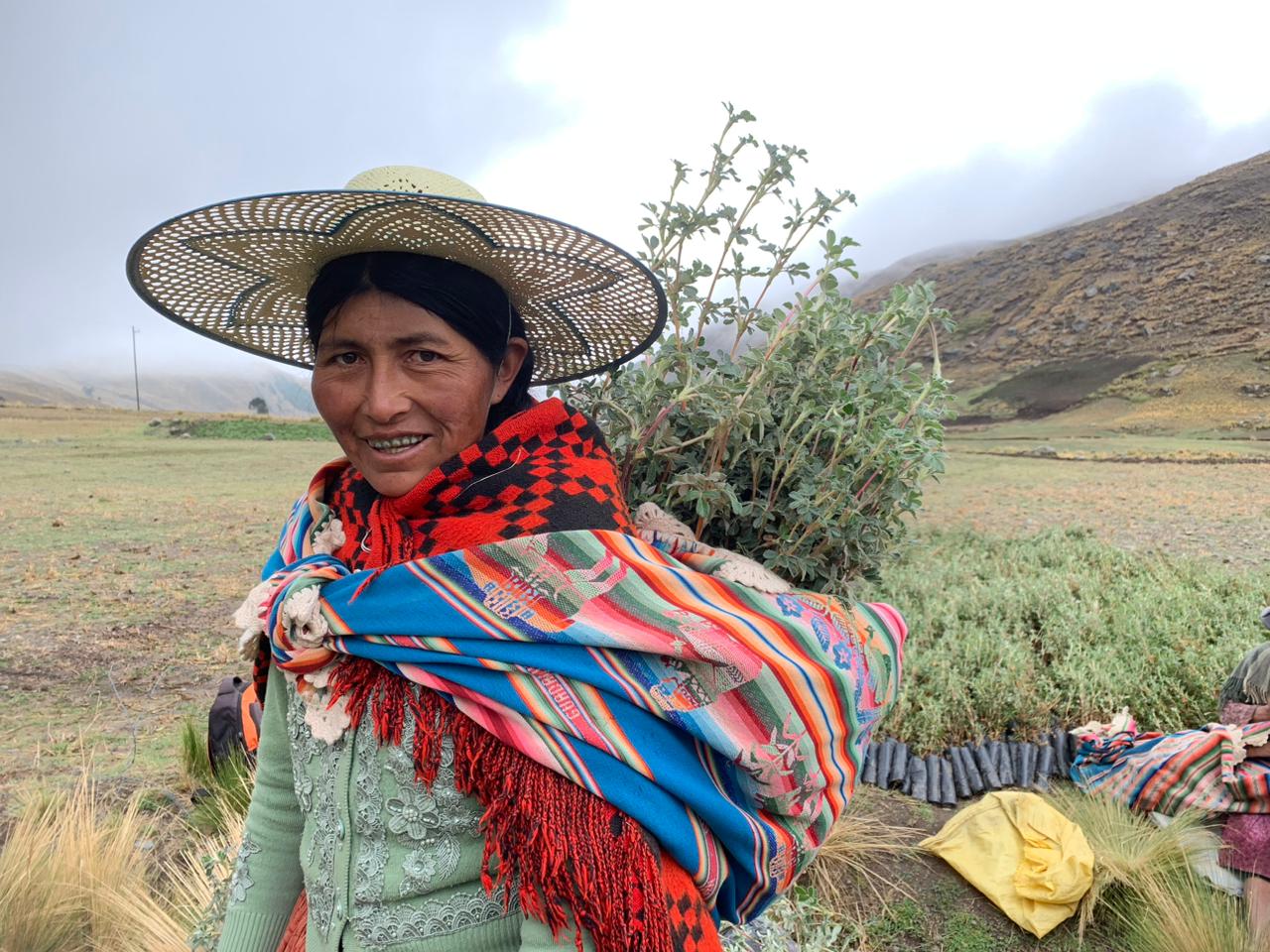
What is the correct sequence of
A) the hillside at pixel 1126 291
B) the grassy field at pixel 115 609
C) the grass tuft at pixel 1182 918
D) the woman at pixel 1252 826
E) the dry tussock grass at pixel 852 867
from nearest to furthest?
1. the grass tuft at pixel 1182 918
2. the woman at pixel 1252 826
3. the dry tussock grass at pixel 852 867
4. the grassy field at pixel 115 609
5. the hillside at pixel 1126 291

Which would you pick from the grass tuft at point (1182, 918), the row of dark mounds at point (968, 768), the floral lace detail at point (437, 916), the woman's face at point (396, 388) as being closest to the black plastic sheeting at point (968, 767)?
the row of dark mounds at point (968, 768)

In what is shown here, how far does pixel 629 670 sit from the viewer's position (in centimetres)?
107

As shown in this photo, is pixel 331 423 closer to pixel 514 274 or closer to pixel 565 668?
pixel 514 274

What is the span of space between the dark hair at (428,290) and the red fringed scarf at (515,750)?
169 millimetres

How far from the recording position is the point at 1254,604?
6484 millimetres

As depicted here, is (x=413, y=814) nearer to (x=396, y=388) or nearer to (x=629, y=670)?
(x=629, y=670)

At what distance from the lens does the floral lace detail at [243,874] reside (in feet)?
4.73

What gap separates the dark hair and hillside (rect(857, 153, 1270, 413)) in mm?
43539

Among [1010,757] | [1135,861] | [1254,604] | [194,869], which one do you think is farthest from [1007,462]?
[194,869]

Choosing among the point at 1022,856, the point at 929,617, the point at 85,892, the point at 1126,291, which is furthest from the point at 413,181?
the point at 1126,291

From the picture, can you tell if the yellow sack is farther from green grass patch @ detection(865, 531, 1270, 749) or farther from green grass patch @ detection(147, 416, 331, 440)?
green grass patch @ detection(147, 416, 331, 440)

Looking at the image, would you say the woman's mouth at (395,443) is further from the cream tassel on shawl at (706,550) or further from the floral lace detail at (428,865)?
the floral lace detail at (428,865)

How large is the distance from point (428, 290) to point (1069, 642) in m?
6.44

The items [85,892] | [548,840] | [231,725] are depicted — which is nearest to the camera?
[548,840]
